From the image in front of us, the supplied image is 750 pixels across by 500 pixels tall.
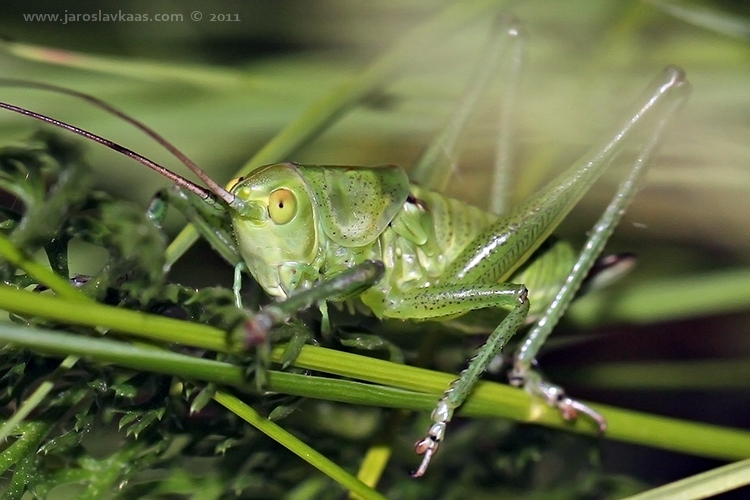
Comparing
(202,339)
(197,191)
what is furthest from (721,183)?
(202,339)

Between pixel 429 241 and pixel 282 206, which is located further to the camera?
pixel 429 241

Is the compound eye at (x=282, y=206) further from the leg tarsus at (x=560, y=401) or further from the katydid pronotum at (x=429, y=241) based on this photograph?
the leg tarsus at (x=560, y=401)

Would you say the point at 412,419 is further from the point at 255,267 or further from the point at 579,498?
the point at 255,267

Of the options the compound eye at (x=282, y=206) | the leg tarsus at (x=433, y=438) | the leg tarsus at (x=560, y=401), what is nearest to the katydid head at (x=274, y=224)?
the compound eye at (x=282, y=206)

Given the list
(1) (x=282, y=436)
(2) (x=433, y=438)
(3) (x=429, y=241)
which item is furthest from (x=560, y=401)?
(1) (x=282, y=436)

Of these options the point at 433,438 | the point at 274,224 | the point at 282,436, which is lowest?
the point at 433,438

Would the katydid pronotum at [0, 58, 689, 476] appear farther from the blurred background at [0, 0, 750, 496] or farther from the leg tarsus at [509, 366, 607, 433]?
the blurred background at [0, 0, 750, 496]

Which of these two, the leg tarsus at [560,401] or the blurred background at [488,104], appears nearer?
the leg tarsus at [560,401]

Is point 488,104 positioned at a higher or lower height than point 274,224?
higher

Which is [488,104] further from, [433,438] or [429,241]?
[433,438]
